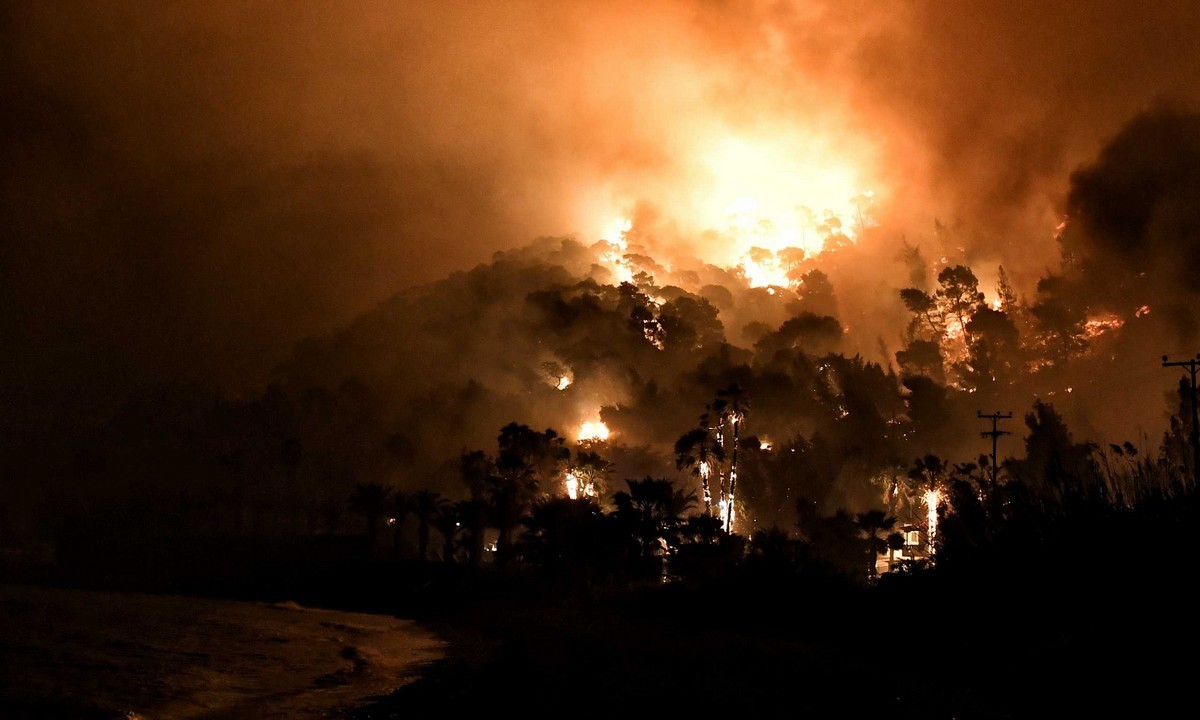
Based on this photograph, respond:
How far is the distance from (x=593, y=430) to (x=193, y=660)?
7972cm

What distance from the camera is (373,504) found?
233 feet

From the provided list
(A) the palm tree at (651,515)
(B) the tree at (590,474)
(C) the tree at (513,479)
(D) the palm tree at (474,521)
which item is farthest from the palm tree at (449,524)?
(A) the palm tree at (651,515)

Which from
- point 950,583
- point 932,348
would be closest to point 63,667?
point 950,583

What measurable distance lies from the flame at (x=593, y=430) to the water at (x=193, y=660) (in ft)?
189

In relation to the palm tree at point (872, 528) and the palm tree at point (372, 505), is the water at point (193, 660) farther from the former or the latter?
the palm tree at point (872, 528)

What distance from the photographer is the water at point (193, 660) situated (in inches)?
869

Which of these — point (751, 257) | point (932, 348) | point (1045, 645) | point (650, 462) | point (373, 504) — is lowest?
point (1045, 645)

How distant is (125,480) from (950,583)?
12379cm

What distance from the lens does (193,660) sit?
30000mm

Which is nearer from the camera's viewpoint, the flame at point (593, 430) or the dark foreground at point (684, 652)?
the dark foreground at point (684, 652)

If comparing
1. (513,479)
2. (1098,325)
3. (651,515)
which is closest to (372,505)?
(513,479)

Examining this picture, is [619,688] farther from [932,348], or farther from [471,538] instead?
[932,348]

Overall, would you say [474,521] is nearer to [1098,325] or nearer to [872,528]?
[872,528]

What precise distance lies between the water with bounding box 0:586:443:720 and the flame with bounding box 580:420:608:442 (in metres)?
57.5
